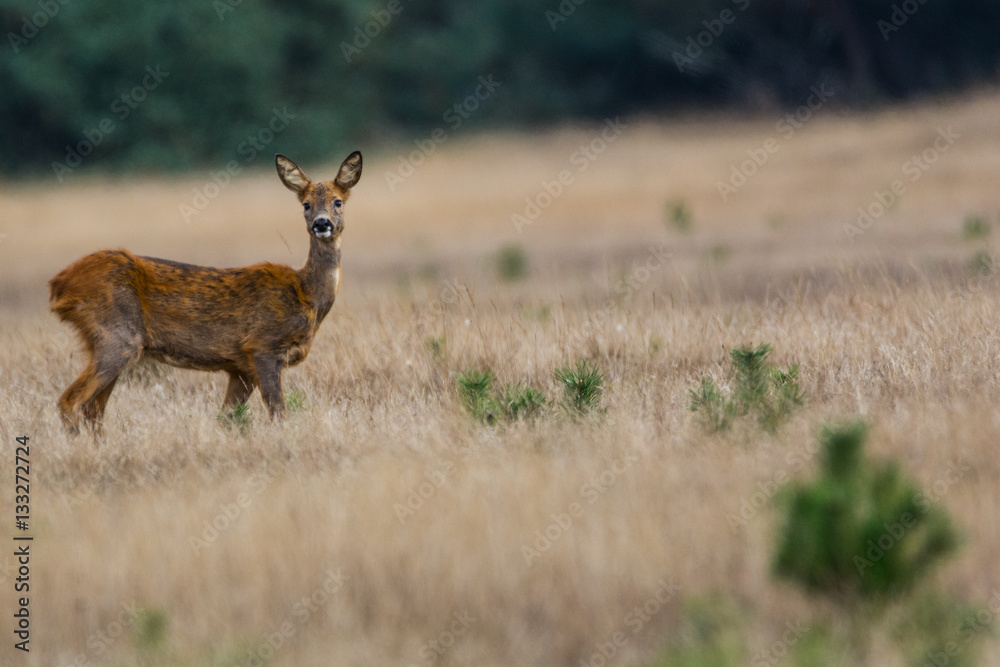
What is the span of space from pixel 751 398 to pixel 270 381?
104 inches

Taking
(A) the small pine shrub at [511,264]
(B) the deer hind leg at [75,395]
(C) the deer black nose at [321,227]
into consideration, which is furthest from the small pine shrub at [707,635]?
(A) the small pine shrub at [511,264]

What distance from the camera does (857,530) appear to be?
410 cm

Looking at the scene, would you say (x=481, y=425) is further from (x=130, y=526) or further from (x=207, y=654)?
(x=207, y=654)

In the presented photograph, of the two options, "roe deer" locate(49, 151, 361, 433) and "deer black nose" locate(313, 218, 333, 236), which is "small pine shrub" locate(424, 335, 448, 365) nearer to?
"roe deer" locate(49, 151, 361, 433)

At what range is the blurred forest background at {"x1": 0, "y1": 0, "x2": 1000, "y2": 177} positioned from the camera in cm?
3155

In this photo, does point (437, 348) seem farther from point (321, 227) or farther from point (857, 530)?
point (857, 530)

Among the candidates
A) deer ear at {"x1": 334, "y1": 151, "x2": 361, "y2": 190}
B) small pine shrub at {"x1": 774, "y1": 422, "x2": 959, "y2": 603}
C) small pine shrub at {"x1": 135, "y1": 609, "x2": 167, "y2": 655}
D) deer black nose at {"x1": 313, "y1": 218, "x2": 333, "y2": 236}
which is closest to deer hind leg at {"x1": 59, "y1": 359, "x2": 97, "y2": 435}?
deer black nose at {"x1": 313, "y1": 218, "x2": 333, "y2": 236}

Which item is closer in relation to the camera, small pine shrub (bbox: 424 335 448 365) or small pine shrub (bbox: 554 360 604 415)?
small pine shrub (bbox: 554 360 604 415)

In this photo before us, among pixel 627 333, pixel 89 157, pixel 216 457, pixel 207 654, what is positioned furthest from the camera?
pixel 89 157

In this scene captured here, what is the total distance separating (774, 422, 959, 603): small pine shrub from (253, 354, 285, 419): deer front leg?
356cm

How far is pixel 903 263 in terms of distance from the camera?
42.2ft

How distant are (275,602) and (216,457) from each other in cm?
187

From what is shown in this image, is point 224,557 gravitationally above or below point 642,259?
below

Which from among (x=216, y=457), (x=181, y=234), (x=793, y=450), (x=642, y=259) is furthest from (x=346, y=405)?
(x=181, y=234)
